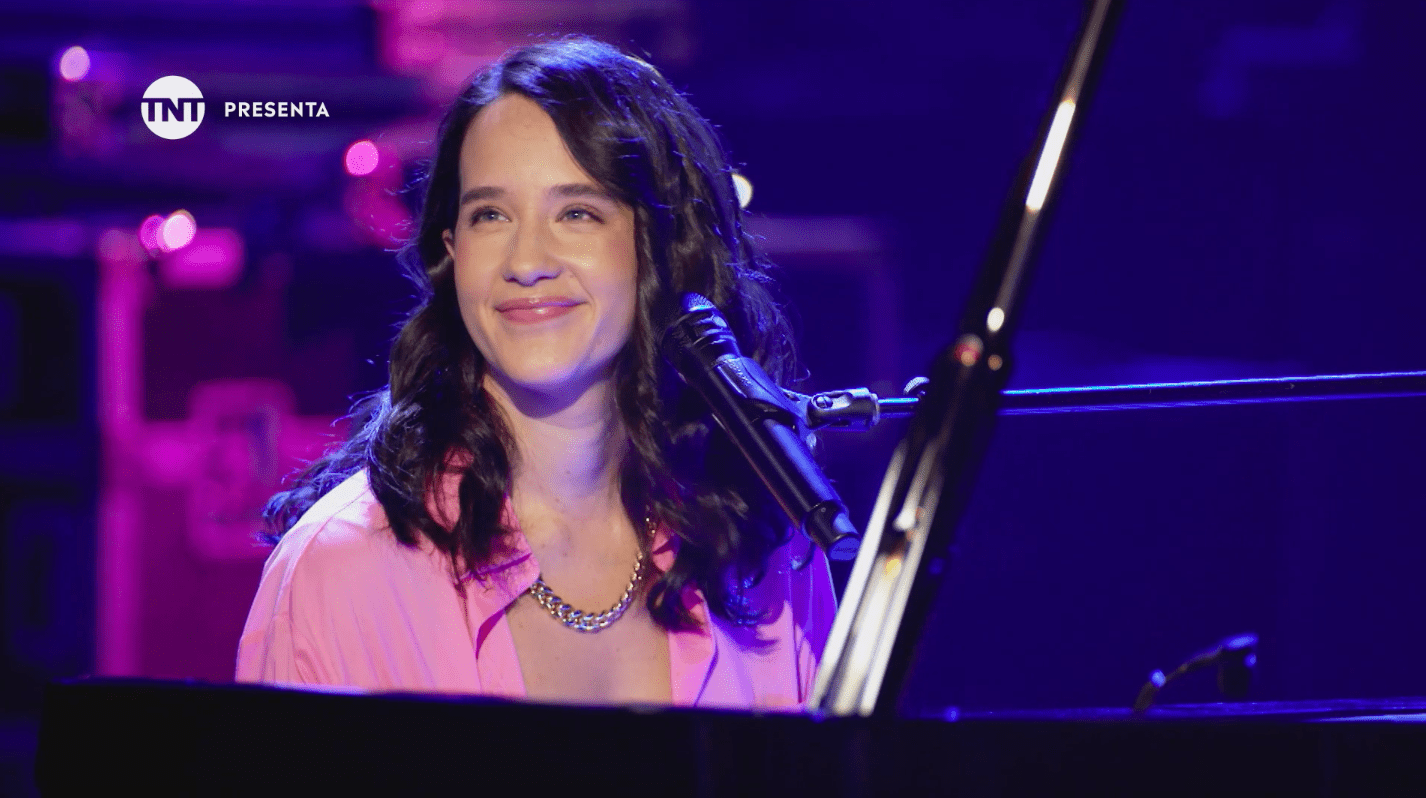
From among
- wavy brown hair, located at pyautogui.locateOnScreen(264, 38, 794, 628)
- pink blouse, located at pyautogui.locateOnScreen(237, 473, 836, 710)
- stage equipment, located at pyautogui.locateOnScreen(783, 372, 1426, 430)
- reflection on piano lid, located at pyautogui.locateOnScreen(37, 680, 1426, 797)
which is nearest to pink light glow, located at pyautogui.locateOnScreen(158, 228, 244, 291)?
wavy brown hair, located at pyautogui.locateOnScreen(264, 38, 794, 628)

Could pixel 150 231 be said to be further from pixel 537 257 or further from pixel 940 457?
pixel 940 457

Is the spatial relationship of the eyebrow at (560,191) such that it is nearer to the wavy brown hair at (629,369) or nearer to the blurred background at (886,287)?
the wavy brown hair at (629,369)

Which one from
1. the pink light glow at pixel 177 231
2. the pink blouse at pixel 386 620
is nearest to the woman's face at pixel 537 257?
the pink blouse at pixel 386 620

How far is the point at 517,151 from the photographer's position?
185 centimetres

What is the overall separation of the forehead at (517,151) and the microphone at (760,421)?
545 mm

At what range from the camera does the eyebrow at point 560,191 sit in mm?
1839

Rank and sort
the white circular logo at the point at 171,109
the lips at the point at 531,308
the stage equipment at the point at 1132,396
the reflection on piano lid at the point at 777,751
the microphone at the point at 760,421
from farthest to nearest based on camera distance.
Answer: the white circular logo at the point at 171,109
the lips at the point at 531,308
the stage equipment at the point at 1132,396
the microphone at the point at 760,421
the reflection on piano lid at the point at 777,751

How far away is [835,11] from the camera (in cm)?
446

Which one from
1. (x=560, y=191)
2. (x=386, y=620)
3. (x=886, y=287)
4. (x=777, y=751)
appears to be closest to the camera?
(x=777, y=751)

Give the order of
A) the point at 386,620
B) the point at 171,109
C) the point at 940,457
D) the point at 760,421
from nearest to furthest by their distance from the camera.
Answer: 1. the point at 940,457
2. the point at 760,421
3. the point at 386,620
4. the point at 171,109

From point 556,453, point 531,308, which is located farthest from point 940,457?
point 556,453

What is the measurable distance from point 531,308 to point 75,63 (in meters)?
3.01

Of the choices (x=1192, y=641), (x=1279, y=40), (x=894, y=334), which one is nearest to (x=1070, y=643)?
(x=1192, y=641)

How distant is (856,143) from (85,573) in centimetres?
319
